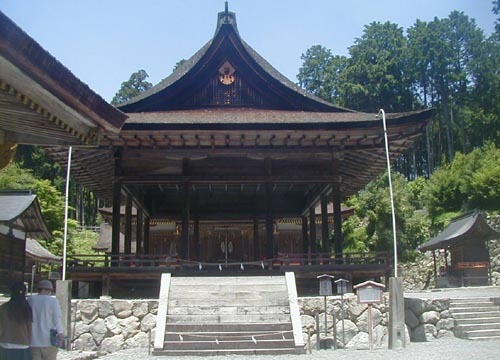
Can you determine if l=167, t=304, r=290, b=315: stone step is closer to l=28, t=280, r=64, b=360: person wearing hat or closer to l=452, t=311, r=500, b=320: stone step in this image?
l=452, t=311, r=500, b=320: stone step

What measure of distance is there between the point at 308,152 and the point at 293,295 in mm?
5037

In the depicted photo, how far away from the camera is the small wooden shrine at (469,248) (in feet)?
93.5

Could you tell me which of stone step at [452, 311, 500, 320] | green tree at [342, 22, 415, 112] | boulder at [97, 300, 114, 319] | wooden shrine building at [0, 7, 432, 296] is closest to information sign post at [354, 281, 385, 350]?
wooden shrine building at [0, 7, 432, 296]

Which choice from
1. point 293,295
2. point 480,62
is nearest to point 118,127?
point 293,295

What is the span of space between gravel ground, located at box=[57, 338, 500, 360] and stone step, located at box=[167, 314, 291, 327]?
3.04 ft

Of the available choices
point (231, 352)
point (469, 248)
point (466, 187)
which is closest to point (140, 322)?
point (231, 352)

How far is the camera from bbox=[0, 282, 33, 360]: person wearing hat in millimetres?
5473

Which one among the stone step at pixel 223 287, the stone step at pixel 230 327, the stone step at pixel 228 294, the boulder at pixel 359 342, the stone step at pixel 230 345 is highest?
the stone step at pixel 223 287

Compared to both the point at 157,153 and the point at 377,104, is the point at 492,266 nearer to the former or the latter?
the point at 157,153

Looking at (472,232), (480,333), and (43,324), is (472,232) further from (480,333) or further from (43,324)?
(43,324)

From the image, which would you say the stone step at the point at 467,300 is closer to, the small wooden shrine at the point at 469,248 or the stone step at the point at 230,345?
the stone step at the point at 230,345

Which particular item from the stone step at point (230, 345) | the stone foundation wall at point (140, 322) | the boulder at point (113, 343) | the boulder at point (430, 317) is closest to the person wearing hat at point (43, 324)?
the stone step at point (230, 345)

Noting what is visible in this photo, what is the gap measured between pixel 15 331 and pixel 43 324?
1.43 feet

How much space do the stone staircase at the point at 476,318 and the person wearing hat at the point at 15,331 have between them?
11155mm
